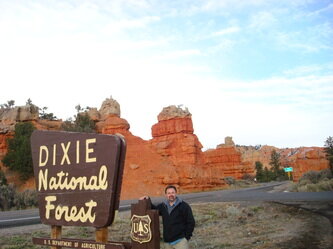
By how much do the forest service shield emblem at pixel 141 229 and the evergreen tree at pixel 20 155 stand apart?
116 ft

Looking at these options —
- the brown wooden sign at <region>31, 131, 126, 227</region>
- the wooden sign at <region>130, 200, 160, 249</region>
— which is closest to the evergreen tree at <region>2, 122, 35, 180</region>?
the brown wooden sign at <region>31, 131, 126, 227</region>

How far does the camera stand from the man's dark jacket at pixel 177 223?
4.58 m

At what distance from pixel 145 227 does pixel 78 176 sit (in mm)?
924

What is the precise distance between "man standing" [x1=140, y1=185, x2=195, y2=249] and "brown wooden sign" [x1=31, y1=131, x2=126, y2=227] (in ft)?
3.91

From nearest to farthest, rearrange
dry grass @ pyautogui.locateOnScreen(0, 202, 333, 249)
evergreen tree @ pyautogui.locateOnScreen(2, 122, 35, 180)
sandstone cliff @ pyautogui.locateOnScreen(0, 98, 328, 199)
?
dry grass @ pyautogui.locateOnScreen(0, 202, 333, 249)
evergreen tree @ pyautogui.locateOnScreen(2, 122, 35, 180)
sandstone cliff @ pyautogui.locateOnScreen(0, 98, 328, 199)

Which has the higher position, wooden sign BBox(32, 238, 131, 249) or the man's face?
the man's face

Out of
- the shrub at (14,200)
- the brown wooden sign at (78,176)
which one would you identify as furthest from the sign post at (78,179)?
the shrub at (14,200)

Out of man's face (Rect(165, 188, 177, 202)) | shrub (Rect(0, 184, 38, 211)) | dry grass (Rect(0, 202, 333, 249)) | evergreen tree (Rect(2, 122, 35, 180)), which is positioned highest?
evergreen tree (Rect(2, 122, 35, 180))

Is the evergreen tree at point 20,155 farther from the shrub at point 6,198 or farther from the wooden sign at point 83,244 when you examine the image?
the wooden sign at point 83,244

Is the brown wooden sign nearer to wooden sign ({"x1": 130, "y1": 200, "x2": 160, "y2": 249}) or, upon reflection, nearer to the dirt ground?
wooden sign ({"x1": 130, "y1": 200, "x2": 160, "y2": 249})

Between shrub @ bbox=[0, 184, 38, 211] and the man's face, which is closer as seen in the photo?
the man's face

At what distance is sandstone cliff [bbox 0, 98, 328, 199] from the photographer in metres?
41.3

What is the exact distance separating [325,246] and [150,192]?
33.2 metres

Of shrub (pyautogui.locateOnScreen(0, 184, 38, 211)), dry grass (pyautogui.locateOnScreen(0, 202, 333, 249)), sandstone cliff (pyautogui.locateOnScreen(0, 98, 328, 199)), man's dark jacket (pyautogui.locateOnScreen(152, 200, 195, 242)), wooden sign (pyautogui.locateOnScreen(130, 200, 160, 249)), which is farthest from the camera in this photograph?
sandstone cliff (pyautogui.locateOnScreen(0, 98, 328, 199))
